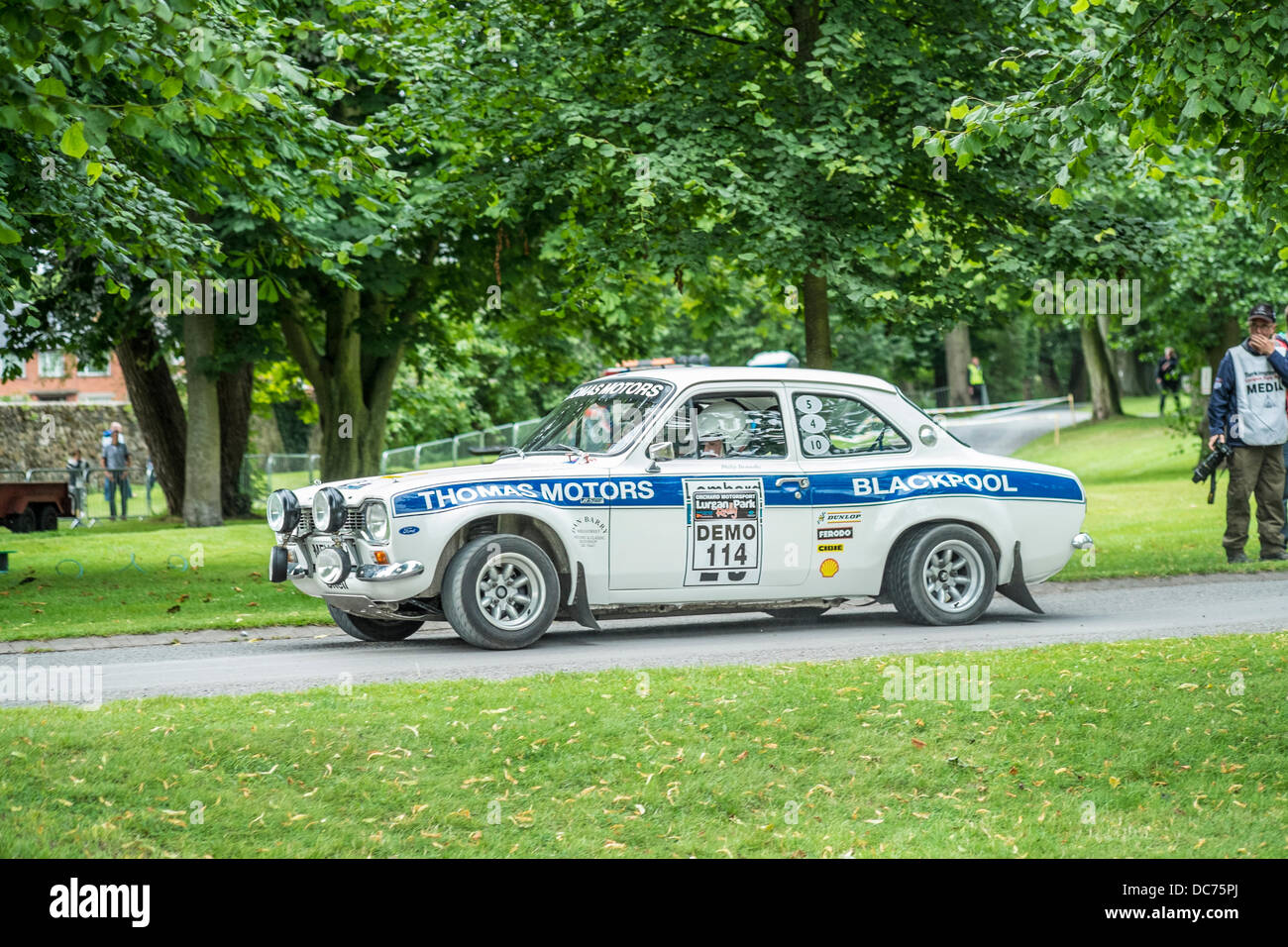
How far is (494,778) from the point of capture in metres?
6.80

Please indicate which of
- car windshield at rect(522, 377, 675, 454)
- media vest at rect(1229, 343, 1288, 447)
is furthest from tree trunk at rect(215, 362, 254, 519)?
media vest at rect(1229, 343, 1288, 447)

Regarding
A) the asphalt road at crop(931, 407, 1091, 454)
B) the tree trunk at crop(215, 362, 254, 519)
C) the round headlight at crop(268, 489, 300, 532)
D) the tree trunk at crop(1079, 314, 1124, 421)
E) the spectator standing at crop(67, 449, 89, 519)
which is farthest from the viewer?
the tree trunk at crop(1079, 314, 1124, 421)

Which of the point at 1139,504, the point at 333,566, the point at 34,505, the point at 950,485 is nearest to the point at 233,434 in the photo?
the point at 34,505

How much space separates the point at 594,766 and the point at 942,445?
18.5 ft

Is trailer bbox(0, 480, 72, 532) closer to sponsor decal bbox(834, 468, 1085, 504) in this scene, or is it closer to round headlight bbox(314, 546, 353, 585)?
round headlight bbox(314, 546, 353, 585)

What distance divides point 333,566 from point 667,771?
4.08 meters

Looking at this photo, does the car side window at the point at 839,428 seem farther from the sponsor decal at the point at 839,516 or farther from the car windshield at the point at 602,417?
the car windshield at the point at 602,417

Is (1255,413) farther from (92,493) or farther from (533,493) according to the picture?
(92,493)

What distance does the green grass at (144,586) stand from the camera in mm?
13117

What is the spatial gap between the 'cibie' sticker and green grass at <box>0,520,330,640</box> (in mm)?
3868

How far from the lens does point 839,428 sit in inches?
455

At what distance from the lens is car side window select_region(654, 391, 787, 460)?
11.0 m

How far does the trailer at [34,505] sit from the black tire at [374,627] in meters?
18.3
